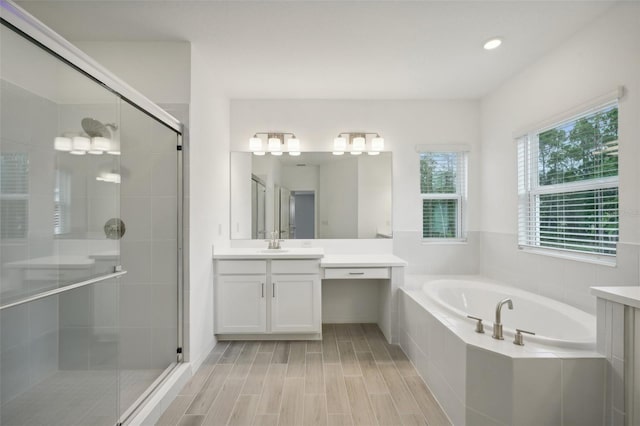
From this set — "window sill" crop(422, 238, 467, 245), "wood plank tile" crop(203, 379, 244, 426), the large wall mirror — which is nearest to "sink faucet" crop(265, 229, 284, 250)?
the large wall mirror

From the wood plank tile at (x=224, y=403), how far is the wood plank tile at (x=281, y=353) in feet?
1.24

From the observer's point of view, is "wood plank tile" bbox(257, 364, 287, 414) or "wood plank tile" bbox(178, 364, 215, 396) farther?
"wood plank tile" bbox(178, 364, 215, 396)

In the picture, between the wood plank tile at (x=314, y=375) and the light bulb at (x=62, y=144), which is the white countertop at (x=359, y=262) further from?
the light bulb at (x=62, y=144)

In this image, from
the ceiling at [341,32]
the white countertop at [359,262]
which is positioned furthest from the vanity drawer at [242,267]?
the ceiling at [341,32]

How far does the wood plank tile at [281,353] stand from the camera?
2586 mm

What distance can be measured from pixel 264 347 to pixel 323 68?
2522mm

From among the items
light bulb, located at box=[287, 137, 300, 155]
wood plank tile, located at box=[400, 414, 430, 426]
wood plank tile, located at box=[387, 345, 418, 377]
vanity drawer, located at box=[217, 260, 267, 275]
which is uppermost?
light bulb, located at box=[287, 137, 300, 155]

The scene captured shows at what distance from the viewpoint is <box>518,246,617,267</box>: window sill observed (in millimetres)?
2012

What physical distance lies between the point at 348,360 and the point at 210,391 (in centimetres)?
107

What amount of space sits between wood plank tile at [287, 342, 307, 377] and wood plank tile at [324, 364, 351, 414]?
7.8 inches

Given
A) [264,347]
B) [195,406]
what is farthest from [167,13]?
[264,347]

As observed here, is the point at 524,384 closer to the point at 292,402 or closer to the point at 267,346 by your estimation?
the point at 292,402

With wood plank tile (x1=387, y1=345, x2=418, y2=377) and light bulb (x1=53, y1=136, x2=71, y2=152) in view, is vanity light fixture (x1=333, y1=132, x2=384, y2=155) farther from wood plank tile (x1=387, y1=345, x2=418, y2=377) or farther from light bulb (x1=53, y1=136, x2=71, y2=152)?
light bulb (x1=53, y1=136, x2=71, y2=152)

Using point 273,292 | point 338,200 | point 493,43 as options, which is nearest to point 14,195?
point 273,292
